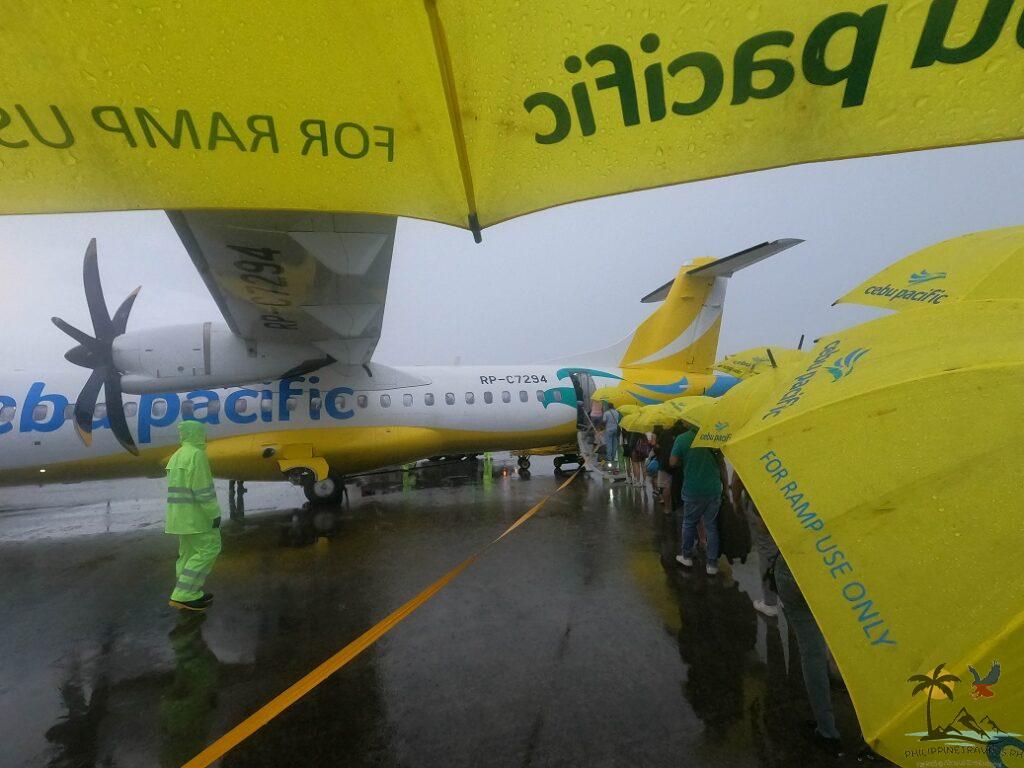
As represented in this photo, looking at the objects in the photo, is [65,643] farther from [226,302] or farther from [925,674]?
[925,674]

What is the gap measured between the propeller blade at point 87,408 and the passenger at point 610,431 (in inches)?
413

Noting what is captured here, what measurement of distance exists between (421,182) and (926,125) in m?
1.60

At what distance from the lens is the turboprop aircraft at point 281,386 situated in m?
6.38

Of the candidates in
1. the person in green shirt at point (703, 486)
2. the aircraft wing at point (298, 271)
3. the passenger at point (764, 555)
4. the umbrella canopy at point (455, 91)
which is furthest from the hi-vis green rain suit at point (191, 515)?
the passenger at point (764, 555)

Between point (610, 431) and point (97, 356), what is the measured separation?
10613 millimetres

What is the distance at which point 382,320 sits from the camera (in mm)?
8867

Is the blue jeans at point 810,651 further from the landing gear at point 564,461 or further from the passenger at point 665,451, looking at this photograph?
the landing gear at point 564,461

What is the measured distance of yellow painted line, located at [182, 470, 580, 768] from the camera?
3011 mm

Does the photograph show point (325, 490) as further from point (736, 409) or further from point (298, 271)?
point (736, 409)

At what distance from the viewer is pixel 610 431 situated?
12.1 meters

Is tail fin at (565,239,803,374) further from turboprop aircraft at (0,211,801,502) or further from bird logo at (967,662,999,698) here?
bird logo at (967,662,999,698)

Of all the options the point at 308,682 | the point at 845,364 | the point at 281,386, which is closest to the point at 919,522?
the point at 845,364

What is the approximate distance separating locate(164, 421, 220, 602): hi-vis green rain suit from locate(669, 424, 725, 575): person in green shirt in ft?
16.7

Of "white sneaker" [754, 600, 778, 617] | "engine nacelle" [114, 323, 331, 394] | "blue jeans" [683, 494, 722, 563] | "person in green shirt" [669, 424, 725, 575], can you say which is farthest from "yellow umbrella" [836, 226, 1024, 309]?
"engine nacelle" [114, 323, 331, 394]
